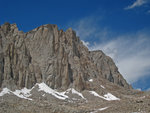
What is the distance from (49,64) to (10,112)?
56.2 metres

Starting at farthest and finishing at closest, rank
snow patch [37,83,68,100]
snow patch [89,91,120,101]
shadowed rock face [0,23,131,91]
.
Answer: snow patch [89,91,120,101] → shadowed rock face [0,23,131,91] → snow patch [37,83,68,100]

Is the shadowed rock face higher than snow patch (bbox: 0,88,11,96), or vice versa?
the shadowed rock face

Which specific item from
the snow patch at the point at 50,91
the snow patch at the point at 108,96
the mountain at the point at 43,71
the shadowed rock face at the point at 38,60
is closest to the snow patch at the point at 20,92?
the mountain at the point at 43,71

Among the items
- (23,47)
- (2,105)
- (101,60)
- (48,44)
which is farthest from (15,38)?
(101,60)

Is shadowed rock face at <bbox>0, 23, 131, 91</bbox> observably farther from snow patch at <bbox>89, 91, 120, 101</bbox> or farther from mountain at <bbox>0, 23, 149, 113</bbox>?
snow patch at <bbox>89, 91, 120, 101</bbox>

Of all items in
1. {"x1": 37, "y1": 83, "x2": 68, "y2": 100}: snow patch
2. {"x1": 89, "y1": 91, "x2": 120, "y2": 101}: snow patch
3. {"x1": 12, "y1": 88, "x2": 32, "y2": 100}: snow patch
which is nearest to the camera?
{"x1": 12, "y1": 88, "x2": 32, "y2": 100}: snow patch

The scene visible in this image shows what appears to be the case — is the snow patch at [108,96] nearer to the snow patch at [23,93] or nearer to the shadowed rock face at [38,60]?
the shadowed rock face at [38,60]

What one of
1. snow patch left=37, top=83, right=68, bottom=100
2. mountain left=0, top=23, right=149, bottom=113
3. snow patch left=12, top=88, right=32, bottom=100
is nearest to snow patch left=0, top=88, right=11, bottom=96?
mountain left=0, top=23, right=149, bottom=113

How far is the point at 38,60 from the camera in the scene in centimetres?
9725

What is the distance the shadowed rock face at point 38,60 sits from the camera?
83938 millimetres

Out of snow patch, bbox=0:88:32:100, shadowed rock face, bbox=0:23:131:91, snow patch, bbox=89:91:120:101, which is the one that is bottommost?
snow patch, bbox=0:88:32:100

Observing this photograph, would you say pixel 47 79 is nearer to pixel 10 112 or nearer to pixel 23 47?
pixel 23 47

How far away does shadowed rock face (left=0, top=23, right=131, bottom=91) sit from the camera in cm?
8394

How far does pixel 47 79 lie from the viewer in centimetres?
9062
